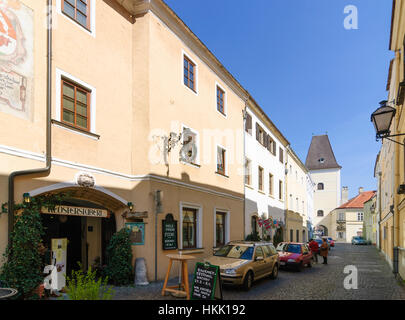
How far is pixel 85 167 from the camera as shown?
32.9 ft

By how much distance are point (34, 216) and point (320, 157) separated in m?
72.0

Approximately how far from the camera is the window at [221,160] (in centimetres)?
1728

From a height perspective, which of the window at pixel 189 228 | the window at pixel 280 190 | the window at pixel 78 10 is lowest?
the window at pixel 189 228

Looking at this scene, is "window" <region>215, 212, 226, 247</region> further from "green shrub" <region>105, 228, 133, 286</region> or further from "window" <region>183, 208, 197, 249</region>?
"green shrub" <region>105, 228, 133, 286</region>

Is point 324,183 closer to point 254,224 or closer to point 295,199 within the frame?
point 295,199

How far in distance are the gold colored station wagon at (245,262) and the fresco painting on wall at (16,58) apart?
7.01 meters

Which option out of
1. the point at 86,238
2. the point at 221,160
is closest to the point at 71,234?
the point at 86,238

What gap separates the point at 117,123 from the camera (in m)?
11.5

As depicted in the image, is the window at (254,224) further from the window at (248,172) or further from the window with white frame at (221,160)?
the window with white frame at (221,160)

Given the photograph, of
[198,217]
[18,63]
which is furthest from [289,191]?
[18,63]

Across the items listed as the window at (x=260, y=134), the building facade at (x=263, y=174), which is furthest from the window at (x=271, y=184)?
the window at (x=260, y=134)

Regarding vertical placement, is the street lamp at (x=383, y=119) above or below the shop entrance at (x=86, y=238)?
above

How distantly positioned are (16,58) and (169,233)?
281 inches

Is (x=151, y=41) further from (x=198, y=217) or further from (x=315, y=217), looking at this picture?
(x=315, y=217)
